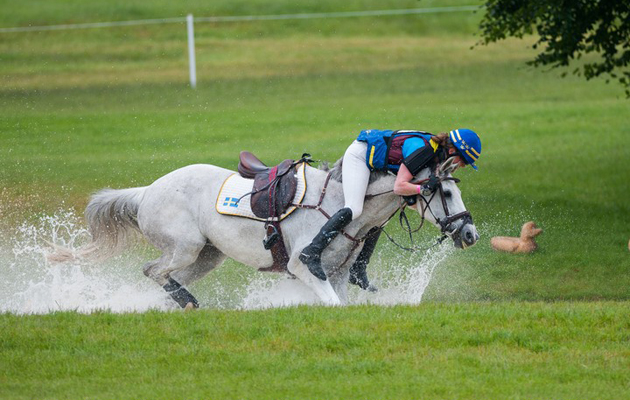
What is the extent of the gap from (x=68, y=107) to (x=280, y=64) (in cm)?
922

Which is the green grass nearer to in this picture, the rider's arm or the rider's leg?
the rider's leg

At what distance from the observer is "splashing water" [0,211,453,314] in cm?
998

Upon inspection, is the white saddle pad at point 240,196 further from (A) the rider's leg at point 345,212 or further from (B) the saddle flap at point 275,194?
(A) the rider's leg at point 345,212

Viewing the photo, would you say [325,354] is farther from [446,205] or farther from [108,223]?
[108,223]

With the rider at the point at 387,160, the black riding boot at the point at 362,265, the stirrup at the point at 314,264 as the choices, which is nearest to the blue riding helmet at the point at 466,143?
the rider at the point at 387,160

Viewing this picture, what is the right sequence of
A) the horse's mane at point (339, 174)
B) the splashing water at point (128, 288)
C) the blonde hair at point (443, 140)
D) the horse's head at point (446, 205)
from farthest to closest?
1. the splashing water at point (128, 288)
2. the horse's mane at point (339, 174)
3. the blonde hair at point (443, 140)
4. the horse's head at point (446, 205)

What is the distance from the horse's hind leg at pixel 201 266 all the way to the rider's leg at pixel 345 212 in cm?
141

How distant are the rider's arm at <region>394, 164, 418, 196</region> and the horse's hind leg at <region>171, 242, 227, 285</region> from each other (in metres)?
2.08

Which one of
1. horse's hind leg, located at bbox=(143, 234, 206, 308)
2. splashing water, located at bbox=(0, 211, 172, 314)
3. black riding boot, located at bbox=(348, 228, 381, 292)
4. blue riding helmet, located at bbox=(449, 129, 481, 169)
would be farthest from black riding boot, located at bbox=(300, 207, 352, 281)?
splashing water, located at bbox=(0, 211, 172, 314)

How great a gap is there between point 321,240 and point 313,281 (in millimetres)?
409

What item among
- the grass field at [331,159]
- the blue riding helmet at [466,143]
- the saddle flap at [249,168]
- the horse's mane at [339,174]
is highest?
the blue riding helmet at [466,143]

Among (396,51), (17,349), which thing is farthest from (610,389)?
(396,51)

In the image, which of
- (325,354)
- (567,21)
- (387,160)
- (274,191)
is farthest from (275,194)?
(567,21)

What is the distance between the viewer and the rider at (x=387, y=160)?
29.1 feet
